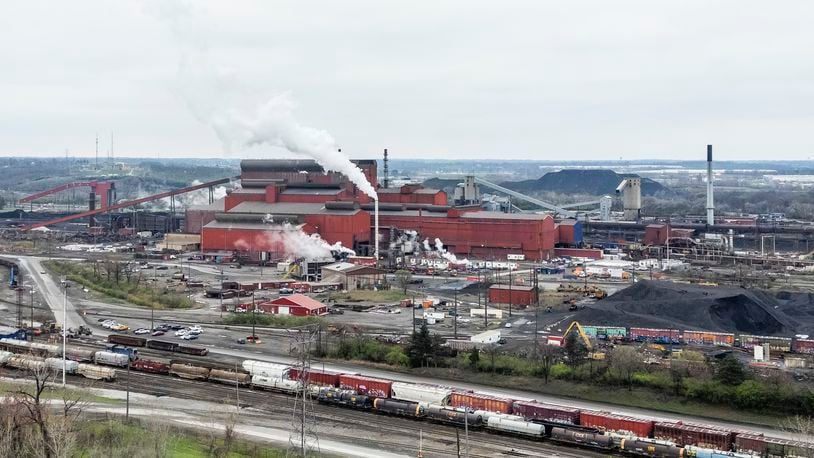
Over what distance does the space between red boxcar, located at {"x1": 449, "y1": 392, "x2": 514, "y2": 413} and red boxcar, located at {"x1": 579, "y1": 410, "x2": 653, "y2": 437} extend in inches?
94.1

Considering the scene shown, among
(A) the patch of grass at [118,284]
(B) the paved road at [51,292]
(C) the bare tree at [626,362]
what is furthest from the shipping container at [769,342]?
(B) the paved road at [51,292]

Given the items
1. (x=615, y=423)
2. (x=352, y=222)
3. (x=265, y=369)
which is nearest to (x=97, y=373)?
(x=265, y=369)

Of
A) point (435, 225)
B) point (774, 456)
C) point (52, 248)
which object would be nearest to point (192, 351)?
point (774, 456)

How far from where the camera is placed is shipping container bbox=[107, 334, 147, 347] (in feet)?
131

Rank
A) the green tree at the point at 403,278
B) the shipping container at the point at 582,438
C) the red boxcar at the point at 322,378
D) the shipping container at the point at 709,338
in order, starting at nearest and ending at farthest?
the shipping container at the point at 582,438 < the red boxcar at the point at 322,378 < the shipping container at the point at 709,338 < the green tree at the point at 403,278

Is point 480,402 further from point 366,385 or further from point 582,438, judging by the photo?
point 366,385

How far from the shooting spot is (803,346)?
39.0 meters

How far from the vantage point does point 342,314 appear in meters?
49.7

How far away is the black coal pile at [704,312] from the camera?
143 feet

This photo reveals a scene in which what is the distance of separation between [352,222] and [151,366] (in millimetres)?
39833

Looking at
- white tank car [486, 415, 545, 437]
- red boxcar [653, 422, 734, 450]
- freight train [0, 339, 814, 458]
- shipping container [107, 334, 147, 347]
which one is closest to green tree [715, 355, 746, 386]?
freight train [0, 339, 814, 458]

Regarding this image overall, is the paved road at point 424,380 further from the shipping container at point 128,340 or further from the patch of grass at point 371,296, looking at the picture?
the patch of grass at point 371,296

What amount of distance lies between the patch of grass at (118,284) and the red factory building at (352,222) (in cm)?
1148

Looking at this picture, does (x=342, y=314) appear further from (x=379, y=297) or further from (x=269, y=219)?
(x=269, y=219)
